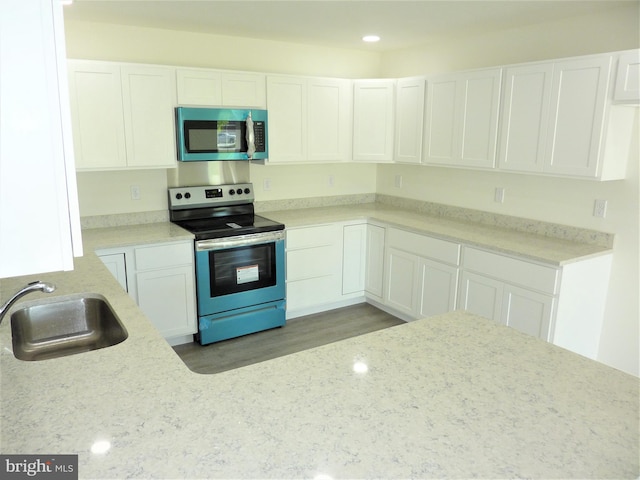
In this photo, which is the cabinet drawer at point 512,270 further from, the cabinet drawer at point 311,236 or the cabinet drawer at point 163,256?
the cabinet drawer at point 163,256

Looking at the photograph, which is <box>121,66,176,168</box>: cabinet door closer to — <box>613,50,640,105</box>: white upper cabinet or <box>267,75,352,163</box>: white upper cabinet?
<box>267,75,352,163</box>: white upper cabinet

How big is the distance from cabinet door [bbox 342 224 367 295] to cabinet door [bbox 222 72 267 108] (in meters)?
1.34

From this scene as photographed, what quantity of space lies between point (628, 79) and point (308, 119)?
238 centimetres

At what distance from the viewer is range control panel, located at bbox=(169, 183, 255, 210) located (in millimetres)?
3920

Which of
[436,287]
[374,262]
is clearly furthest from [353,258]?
[436,287]

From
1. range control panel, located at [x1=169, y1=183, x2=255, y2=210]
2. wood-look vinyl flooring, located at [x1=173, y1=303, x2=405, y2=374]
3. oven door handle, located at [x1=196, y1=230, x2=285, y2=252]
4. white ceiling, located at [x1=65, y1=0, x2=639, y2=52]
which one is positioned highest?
white ceiling, located at [x1=65, y1=0, x2=639, y2=52]

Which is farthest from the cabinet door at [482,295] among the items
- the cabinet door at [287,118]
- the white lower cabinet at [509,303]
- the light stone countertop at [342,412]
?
the cabinet door at [287,118]

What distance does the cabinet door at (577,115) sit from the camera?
283 centimetres

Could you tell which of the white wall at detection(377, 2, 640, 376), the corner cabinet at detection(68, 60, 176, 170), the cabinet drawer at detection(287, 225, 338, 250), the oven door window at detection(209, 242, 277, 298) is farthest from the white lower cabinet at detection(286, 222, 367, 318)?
the corner cabinet at detection(68, 60, 176, 170)

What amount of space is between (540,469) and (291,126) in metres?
3.48

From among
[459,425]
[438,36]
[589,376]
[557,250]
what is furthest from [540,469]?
[438,36]

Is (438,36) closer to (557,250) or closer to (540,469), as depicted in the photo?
(557,250)

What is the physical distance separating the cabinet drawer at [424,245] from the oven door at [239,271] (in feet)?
3.21

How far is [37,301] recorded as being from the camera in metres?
2.03
